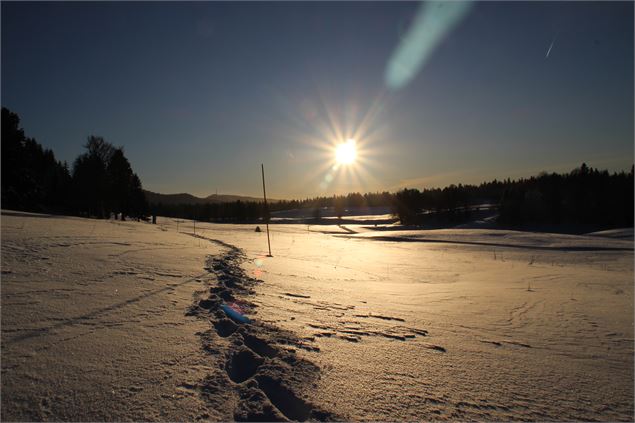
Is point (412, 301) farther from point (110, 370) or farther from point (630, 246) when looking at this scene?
point (630, 246)

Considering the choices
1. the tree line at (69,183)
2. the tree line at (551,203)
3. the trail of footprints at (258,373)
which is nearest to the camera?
the trail of footprints at (258,373)

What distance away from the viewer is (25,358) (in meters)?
2.32

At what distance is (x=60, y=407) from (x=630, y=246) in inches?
1507

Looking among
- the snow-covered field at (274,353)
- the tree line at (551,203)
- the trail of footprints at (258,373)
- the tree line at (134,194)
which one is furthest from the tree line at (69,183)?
the tree line at (551,203)

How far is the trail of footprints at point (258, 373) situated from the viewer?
2.11 metres

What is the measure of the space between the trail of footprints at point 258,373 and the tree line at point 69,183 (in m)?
38.9

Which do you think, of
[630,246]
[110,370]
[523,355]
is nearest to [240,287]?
[110,370]

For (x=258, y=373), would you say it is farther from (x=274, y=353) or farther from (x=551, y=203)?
(x=551, y=203)

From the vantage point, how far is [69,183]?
4722 cm

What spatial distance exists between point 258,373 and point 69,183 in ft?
198

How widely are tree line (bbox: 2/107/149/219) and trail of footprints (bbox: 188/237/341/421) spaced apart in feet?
128

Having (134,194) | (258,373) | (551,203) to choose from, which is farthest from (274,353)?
(551,203)

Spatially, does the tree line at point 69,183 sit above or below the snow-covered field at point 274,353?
above

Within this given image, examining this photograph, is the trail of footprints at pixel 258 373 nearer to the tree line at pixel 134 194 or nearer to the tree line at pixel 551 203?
the tree line at pixel 134 194
